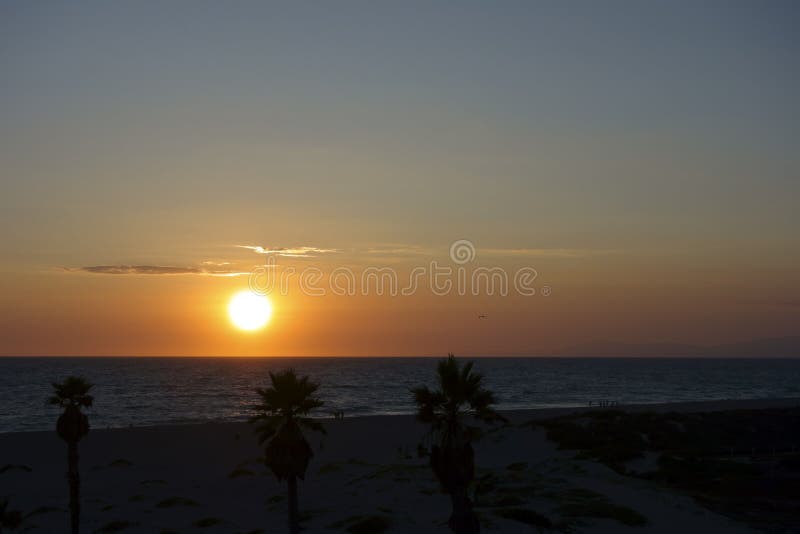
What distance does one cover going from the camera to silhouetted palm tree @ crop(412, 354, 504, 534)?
27469 millimetres

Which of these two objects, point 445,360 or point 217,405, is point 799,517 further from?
point 217,405

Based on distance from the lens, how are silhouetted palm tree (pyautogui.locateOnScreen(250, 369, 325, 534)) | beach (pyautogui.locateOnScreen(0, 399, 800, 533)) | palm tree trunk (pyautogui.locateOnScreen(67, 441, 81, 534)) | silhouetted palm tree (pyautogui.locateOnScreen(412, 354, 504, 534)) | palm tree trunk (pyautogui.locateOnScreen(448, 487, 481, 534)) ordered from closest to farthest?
silhouetted palm tree (pyautogui.locateOnScreen(412, 354, 504, 534)) → palm tree trunk (pyautogui.locateOnScreen(448, 487, 481, 534)) → silhouetted palm tree (pyautogui.locateOnScreen(250, 369, 325, 534)) → palm tree trunk (pyautogui.locateOnScreen(67, 441, 81, 534)) → beach (pyautogui.locateOnScreen(0, 399, 800, 533))

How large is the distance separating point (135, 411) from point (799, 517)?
107 m

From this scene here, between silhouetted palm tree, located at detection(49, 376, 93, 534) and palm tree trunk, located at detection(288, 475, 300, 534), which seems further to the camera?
silhouetted palm tree, located at detection(49, 376, 93, 534)

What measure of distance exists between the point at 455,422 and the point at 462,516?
3757 millimetres

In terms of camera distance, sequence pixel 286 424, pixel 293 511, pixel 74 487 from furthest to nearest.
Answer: pixel 74 487
pixel 293 511
pixel 286 424

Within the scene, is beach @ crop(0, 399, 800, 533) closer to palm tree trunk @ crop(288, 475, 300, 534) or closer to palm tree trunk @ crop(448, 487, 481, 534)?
palm tree trunk @ crop(288, 475, 300, 534)

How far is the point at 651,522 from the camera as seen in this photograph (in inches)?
1485

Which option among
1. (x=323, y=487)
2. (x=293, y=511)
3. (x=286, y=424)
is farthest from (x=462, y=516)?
(x=323, y=487)

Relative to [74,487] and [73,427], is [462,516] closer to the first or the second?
[74,487]

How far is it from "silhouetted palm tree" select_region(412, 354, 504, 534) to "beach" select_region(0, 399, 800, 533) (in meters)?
2.69

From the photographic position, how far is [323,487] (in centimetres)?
5403

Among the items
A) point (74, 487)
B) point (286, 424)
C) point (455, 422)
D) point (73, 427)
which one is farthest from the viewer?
point (73, 427)

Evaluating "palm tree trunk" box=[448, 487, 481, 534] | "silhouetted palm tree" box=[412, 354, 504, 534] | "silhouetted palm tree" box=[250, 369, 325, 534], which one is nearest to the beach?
"silhouetted palm tree" box=[412, 354, 504, 534]
